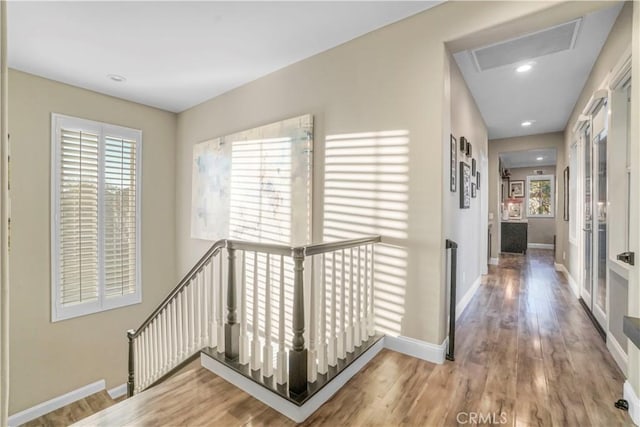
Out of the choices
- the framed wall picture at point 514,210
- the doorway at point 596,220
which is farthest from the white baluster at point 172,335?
the framed wall picture at point 514,210

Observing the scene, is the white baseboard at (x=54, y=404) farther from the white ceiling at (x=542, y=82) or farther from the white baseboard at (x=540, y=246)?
the white baseboard at (x=540, y=246)

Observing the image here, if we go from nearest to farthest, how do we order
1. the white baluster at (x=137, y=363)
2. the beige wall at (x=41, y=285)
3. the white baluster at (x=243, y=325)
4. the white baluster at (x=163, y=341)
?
the white baluster at (x=243, y=325), the white baluster at (x=163, y=341), the white baluster at (x=137, y=363), the beige wall at (x=41, y=285)

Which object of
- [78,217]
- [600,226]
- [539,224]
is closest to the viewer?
[600,226]

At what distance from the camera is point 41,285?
3527 millimetres

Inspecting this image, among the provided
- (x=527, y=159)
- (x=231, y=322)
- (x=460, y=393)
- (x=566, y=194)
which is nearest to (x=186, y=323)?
(x=231, y=322)

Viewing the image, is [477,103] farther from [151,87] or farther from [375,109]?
[151,87]

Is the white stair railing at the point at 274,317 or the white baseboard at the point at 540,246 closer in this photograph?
the white stair railing at the point at 274,317

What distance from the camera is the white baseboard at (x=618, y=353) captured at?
2.12 m

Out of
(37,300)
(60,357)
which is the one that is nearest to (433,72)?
(37,300)

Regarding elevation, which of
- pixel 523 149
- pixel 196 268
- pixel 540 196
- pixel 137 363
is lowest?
pixel 137 363

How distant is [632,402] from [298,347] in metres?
1.92

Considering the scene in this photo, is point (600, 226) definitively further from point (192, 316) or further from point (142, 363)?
point (142, 363)

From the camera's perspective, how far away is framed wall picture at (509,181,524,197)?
967 centimetres

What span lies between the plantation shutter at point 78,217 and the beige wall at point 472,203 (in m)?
4.28
